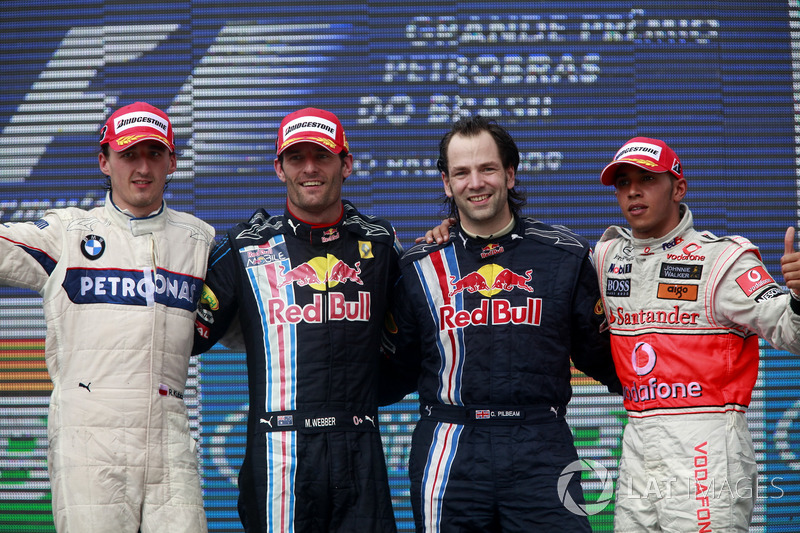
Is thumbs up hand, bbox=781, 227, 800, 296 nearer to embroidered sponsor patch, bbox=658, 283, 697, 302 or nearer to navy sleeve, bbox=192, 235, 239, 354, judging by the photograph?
embroidered sponsor patch, bbox=658, 283, 697, 302

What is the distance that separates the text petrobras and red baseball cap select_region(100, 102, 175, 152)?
402 millimetres

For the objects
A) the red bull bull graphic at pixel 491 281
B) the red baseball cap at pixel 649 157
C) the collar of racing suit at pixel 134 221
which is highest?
the red baseball cap at pixel 649 157

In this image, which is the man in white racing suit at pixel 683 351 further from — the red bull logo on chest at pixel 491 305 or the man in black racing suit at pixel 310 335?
the man in black racing suit at pixel 310 335

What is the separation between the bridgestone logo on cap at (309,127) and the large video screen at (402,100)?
162 centimetres

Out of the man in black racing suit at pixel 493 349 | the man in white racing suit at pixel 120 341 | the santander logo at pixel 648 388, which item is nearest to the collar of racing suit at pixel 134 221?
the man in white racing suit at pixel 120 341

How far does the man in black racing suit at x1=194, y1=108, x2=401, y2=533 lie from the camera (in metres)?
2.65

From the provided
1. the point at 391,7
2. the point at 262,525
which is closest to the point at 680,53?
the point at 391,7

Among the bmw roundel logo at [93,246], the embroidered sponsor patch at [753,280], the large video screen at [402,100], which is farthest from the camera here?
the large video screen at [402,100]

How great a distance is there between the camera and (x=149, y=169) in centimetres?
282

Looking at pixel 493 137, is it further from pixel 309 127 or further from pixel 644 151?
pixel 309 127

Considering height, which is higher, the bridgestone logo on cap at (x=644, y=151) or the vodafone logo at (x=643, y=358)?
the bridgestone logo on cap at (x=644, y=151)

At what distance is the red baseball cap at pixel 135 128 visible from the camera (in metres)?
2.78

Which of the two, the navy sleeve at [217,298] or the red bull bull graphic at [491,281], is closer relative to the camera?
the red bull bull graphic at [491,281]

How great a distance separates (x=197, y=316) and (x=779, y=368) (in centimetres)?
294
